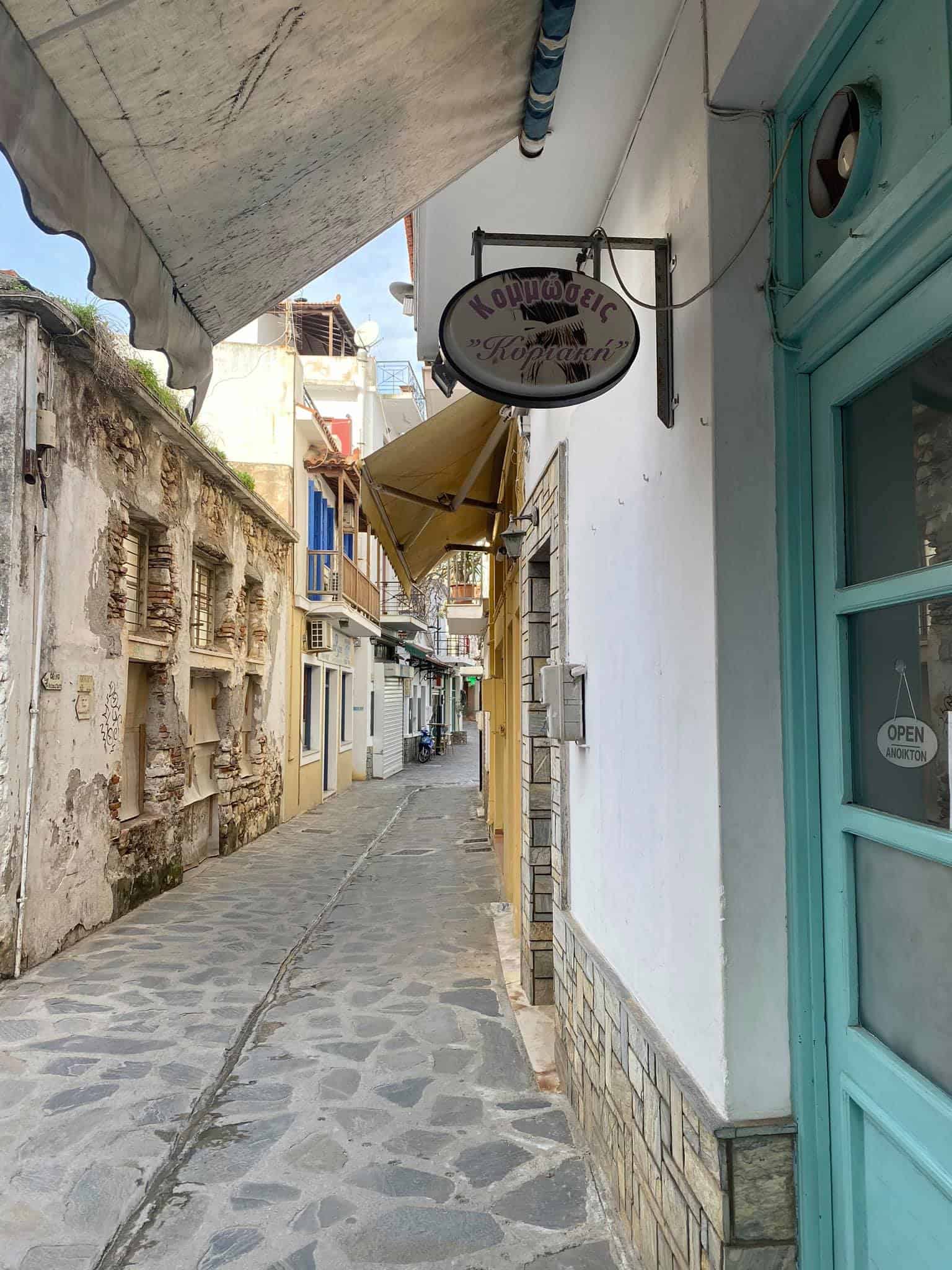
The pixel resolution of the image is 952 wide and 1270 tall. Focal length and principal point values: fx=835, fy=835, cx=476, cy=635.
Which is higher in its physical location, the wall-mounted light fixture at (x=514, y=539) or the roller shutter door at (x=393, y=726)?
the wall-mounted light fixture at (x=514, y=539)

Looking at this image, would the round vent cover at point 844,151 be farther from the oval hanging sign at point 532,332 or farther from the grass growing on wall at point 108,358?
the grass growing on wall at point 108,358

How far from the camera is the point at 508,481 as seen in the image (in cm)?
768


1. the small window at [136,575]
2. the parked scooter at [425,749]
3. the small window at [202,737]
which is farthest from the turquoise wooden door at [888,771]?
the parked scooter at [425,749]

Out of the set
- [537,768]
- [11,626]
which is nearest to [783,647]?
[537,768]

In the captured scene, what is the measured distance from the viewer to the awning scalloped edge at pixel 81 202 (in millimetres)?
1750

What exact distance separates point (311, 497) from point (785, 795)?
14.8 m

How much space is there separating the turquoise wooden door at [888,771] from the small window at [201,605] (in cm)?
895

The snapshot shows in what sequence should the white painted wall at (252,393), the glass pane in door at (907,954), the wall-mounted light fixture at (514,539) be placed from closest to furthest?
the glass pane in door at (907,954), the wall-mounted light fixture at (514,539), the white painted wall at (252,393)

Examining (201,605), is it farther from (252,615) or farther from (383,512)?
(383,512)

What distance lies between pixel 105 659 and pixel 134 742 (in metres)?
1.61

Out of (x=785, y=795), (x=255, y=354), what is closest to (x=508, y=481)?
(x=785, y=795)

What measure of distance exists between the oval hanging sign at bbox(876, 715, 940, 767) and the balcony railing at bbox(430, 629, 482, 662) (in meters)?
31.5

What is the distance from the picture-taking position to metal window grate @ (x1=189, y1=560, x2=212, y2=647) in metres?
10.1

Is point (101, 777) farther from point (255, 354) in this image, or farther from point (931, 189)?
point (255, 354)
